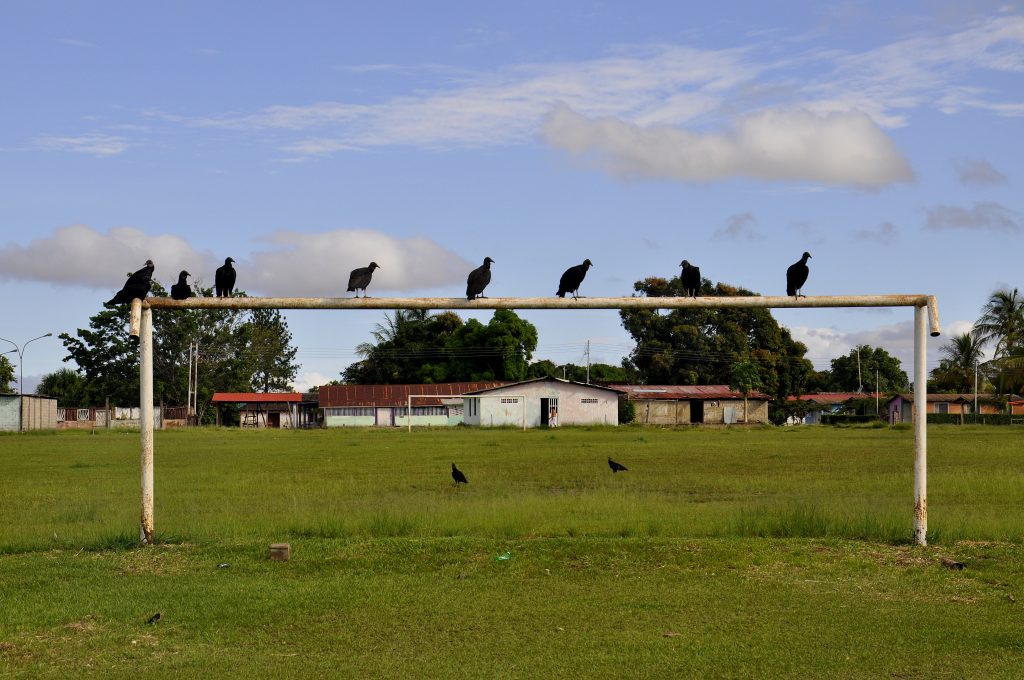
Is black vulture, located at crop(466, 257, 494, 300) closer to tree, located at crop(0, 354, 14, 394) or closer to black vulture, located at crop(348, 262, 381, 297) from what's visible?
black vulture, located at crop(348, 262, 381, 297)

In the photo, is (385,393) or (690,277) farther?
(385,393)

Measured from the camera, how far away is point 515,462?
29.7 meters

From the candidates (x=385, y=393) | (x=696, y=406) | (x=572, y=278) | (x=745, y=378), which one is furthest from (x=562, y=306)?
(x=696, y=406)

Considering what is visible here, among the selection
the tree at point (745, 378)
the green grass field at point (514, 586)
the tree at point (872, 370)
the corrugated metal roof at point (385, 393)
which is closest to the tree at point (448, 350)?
the corrugated metal roof at point (385, 393)

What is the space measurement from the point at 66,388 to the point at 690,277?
314 ft

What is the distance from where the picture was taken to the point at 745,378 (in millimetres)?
75875

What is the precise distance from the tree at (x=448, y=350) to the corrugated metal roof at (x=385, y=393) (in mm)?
3609

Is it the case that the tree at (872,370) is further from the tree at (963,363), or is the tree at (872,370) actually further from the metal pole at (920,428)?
the metal pole at (920,428)

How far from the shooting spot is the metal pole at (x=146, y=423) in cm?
1254

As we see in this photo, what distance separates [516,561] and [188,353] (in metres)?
78.0

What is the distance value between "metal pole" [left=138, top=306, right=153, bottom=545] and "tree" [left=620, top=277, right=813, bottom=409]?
6837 cm

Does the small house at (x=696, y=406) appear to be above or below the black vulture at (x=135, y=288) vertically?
below

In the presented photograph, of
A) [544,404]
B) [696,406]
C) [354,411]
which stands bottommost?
[354,411]

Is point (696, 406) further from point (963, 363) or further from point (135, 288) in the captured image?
point (135, 288)
